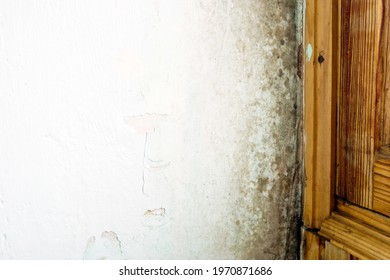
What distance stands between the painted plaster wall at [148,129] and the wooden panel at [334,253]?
0.14 m

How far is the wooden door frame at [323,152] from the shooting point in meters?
1.03

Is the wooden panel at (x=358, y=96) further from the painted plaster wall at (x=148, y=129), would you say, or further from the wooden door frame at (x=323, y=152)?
the painted plaster wall at (x=148, y=129)

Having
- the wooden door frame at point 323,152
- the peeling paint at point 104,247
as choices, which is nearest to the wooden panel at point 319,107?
the wooden door frame at point 323,152

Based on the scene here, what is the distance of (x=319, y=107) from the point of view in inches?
44.0

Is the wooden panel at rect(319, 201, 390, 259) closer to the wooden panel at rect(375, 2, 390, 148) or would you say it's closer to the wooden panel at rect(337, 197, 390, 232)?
the wooden panel at rect(337, 197, 390, 232)

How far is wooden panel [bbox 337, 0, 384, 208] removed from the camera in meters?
0.96

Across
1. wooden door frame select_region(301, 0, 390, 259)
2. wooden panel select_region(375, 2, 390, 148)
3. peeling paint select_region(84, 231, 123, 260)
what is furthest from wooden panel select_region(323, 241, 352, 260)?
peeling paint select_region(84, 231, 123, 260)

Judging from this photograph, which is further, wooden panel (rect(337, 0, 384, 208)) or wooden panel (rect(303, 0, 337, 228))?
wooden panel (rect(303, 0, 337, 228))

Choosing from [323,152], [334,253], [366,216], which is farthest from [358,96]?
[334,253]

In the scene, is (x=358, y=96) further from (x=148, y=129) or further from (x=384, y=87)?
(x=148, y=129)

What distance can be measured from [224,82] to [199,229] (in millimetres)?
471

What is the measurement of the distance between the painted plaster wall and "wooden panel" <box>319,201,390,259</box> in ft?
0.57

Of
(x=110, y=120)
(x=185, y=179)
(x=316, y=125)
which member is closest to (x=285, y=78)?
(x=316, y=125)

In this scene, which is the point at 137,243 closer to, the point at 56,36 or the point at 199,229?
the point at 199,229
